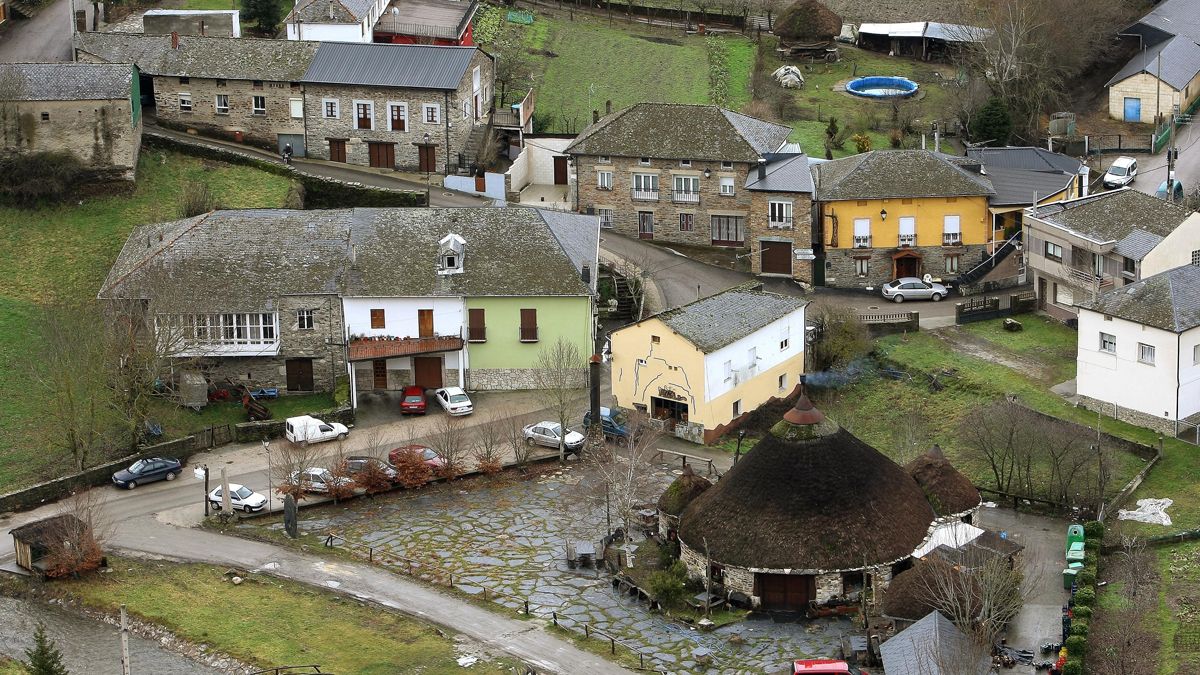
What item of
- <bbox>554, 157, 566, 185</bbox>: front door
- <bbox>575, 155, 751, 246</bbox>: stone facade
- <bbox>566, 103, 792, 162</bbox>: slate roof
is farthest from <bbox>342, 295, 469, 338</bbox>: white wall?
<bbox>554, 157, 566, 185</bbox>: front door

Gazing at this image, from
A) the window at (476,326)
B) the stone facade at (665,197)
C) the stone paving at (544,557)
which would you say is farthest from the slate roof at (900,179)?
the stone paving at (544,557)

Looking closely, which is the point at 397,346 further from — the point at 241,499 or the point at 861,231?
the point at 861,231

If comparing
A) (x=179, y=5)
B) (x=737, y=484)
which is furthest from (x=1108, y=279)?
(x=179, y=5)

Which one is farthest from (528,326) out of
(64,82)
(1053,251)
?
(64,82)

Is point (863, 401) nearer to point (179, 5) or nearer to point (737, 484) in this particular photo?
point (737, 484)

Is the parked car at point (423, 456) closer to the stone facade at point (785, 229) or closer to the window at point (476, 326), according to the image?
the window at point (476, 326)

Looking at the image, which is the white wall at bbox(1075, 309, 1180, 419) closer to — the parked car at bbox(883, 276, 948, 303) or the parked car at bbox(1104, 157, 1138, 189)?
the parked car at bbox(883, 276, 948, 303)
